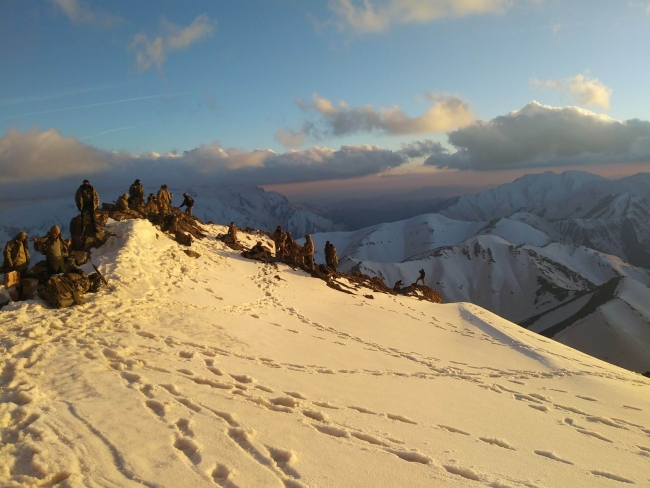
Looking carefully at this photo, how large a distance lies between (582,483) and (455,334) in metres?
10.3

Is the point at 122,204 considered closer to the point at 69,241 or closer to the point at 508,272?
the point at 69,241

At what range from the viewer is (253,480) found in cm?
396

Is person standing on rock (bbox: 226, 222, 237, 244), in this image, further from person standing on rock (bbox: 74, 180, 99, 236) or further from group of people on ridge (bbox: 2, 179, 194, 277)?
person standing on rock (bbox: 74, 180, 99, 236)

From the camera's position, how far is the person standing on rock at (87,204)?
13.0m

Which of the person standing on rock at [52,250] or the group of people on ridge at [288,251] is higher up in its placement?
the person standing on rock at [52,250]

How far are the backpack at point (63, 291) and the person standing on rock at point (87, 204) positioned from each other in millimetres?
4850

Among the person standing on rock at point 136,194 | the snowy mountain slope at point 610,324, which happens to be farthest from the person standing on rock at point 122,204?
the snowy mountain slope at point 610,324

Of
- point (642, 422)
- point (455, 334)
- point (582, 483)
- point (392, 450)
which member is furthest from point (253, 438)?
point (455, 334)

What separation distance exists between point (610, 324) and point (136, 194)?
Answer: 6025 cm

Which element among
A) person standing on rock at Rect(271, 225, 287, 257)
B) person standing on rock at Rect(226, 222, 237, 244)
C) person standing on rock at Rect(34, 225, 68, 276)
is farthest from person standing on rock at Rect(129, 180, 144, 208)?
person standing on rock at Rect(34, 225, 68, 276)

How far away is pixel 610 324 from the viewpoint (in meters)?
52.6

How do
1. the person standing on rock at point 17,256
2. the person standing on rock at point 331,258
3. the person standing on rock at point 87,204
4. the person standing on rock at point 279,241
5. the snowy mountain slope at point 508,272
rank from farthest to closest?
1. the snowy mountain slope at point 508,272
2. the person standing on rock at point 331,258
3. the person standing on rock at point 279,241
4. the person standing on rock at point 87,204
5. the person standing on rock at point 17,256

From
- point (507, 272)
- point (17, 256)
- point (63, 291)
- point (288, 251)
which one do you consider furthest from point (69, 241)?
point (507, 272)

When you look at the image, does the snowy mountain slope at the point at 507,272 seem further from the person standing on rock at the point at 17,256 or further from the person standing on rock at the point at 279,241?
the person standing on rock at the point at 17,256
